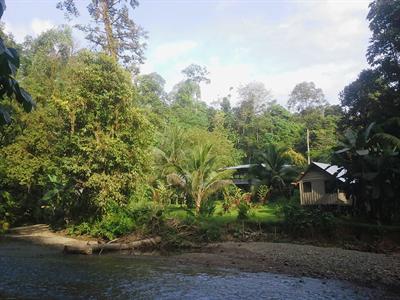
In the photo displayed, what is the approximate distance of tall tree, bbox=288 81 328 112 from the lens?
189 ft

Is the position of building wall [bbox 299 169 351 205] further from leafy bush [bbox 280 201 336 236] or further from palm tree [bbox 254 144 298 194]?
leafy bush [bbox 280 201 336 236]

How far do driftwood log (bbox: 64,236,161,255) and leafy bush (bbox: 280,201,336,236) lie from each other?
5.80 meters

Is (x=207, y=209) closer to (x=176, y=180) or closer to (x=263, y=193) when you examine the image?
(x=176, y=180)

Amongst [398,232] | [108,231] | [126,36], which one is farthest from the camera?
[126,36]

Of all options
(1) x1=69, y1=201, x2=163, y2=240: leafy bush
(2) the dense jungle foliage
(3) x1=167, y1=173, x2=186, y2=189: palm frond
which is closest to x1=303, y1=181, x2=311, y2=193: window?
(2) the dense jungle foliage

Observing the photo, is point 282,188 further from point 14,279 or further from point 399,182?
point 14,279

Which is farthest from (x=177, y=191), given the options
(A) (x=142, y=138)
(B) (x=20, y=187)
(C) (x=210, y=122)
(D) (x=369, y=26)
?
(C) (x=210, y=122)

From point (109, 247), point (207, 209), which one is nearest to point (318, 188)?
point (207, 209)

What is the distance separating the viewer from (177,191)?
930 inches

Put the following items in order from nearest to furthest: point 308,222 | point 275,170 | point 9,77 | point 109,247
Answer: point 9,77, point 109,247, point 308,222, point 275,170

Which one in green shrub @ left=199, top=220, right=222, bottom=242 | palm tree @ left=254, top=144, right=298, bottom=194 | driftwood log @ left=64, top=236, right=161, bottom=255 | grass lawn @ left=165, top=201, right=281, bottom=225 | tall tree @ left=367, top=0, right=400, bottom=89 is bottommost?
driftwood log @ left=64, top=236, right=161, bottom=255

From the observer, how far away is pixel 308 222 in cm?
1616

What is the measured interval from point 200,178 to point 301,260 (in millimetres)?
10053

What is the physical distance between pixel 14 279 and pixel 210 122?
1586 inches
